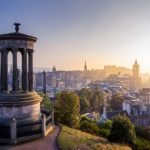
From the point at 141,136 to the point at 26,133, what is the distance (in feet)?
57.2

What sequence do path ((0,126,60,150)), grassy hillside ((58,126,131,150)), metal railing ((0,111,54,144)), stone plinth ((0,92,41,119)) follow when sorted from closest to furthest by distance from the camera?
path ((0,126,60,150))
grassy hillside ((58,126,131,150))
metal railing ((0,111,54,144))
stone plinth ((0,92,41,119))

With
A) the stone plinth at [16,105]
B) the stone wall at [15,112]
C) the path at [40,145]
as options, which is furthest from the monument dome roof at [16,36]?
the path at [40,145]

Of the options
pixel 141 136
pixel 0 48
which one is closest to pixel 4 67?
pixel 0 48

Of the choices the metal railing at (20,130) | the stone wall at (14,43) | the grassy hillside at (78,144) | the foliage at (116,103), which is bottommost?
the foliage at (116,103)

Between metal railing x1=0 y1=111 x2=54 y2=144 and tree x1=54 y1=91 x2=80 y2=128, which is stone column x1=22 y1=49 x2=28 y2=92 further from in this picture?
tree x1=54 y1=91 x2=80 y2=128

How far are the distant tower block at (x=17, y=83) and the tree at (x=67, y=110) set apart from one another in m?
9.29

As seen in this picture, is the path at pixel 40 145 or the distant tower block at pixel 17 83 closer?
the path at pixel 40 145

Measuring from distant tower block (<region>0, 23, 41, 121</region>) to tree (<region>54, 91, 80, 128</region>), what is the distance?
929 cm

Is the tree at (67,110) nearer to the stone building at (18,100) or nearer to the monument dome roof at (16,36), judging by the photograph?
the stone building at (18,100)

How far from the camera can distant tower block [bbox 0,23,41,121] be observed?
21453 mm

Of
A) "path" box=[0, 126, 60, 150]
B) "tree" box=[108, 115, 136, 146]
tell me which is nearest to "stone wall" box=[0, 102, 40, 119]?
"path" box=[0, 126, 60, 150]

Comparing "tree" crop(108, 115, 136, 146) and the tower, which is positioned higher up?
the tower

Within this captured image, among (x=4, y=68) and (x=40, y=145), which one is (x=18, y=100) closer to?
(x=4, y=68)

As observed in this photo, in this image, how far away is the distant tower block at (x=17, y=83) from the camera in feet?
70.4
